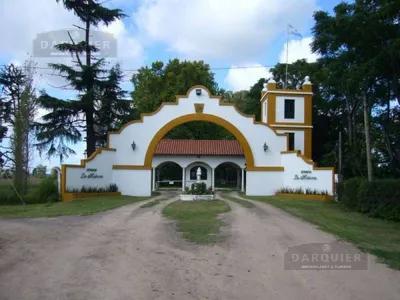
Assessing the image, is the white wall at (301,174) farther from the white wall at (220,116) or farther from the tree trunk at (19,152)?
the tree trunk at (19,152)

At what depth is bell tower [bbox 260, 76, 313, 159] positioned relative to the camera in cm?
3916

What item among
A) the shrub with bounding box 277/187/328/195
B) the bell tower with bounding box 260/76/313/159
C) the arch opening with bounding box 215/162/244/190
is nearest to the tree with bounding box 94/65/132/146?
the bell tower with bounding box 260/76/313/159

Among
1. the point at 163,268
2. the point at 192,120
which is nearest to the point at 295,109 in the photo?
the point at 192,120

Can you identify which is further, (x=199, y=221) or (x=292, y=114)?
(x=292, y=114)

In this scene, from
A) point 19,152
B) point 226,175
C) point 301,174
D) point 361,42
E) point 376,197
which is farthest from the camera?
point 226,175

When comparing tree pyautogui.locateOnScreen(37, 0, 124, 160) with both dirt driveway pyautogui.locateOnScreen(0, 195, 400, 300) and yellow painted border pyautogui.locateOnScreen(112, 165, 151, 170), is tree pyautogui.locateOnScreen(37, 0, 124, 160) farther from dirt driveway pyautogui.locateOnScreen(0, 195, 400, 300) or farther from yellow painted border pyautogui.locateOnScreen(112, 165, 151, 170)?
dirt driveway pyautogui.locateOnScreen(0, 195, 400, 300)

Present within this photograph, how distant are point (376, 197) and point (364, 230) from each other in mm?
5545

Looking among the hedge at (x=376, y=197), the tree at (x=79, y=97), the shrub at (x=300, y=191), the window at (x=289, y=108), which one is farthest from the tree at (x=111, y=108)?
the hedge at (x=376, y=197)

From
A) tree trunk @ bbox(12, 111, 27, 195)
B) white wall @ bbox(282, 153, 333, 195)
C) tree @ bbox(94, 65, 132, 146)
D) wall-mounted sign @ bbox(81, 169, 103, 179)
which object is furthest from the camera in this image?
tree @ bbox(94, 65, 132, 146)

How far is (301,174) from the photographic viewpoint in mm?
32812

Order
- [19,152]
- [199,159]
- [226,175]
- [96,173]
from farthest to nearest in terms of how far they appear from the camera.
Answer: [226,175] < [199,159] < [19,152] < [96,173]

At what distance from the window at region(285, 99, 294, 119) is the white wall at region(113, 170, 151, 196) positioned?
11772 mm

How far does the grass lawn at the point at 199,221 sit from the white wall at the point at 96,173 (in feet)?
30.8

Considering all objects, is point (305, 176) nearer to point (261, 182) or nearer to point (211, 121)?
point (261, 182)
